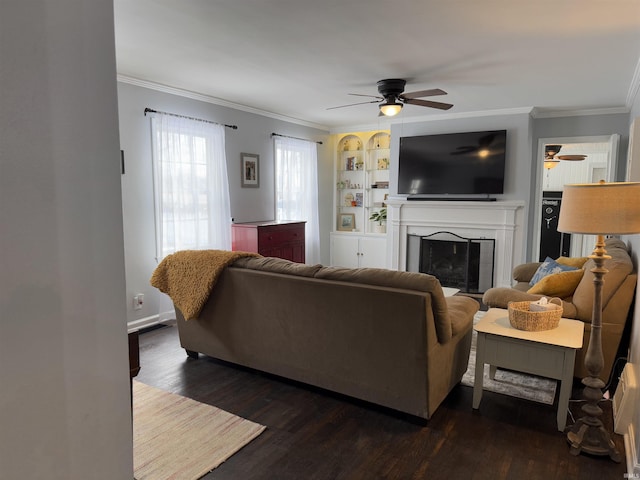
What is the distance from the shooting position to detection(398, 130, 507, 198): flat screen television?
5758mm

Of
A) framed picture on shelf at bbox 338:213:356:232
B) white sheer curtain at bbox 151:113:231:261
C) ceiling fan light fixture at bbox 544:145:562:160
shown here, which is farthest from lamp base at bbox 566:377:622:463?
framed picture on shelf at bbox 338:213:356:232

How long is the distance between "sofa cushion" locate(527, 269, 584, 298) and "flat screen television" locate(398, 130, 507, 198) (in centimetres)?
268

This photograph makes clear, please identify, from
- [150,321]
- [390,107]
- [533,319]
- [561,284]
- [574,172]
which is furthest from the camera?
[574,172]

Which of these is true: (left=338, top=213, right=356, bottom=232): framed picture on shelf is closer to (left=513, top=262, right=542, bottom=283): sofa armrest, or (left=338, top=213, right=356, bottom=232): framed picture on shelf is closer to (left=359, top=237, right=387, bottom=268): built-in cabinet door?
(left=359, top=237, right=387, bottom=268): built-in cabinet door

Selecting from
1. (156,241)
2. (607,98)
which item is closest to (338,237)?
(156,241)

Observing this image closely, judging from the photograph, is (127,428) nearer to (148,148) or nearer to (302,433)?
(302,433)

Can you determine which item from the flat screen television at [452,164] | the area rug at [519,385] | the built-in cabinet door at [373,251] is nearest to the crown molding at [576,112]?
the flat screen television at [452,164]

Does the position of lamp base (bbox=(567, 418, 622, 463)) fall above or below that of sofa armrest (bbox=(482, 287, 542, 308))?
below

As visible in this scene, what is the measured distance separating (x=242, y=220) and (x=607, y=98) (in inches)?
177

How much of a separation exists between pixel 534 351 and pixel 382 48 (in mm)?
2372

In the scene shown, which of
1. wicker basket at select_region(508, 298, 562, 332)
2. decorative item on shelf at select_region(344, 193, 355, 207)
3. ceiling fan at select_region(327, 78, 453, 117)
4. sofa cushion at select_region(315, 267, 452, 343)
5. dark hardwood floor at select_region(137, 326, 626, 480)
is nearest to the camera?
dark hardwood floor at select_region(137, 326, 626, 480)

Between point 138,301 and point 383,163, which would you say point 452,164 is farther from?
point 138,301

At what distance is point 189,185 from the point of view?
4.79 m

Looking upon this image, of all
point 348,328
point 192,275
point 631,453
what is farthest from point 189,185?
point 631,453
